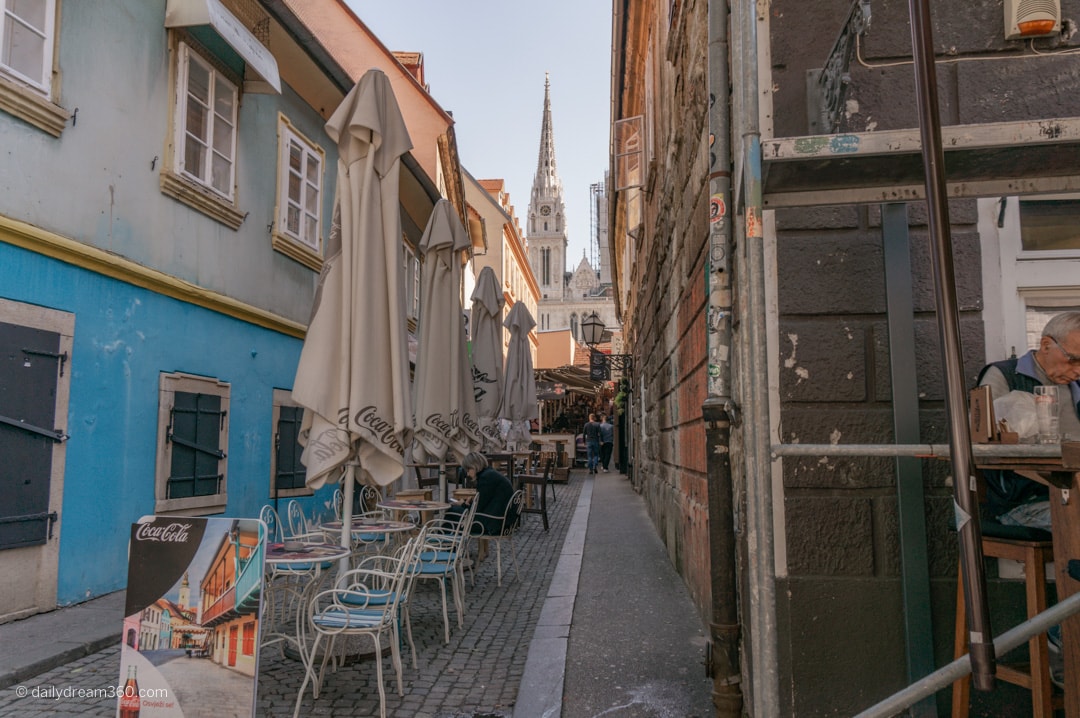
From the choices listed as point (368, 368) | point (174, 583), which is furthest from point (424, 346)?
point (174, 583)

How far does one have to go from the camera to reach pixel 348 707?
3.89 metres

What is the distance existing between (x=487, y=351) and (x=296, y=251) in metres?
3.15

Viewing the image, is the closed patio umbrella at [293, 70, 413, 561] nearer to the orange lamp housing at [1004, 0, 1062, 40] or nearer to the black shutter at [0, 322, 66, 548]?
the black shutter at [0, 322, 66, 548]

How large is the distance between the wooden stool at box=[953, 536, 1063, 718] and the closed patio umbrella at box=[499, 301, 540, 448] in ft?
35.5

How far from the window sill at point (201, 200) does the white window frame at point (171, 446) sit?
5.87 feet

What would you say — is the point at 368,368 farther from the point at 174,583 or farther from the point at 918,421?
the point at 918,421

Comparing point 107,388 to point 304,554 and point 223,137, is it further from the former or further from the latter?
point 223,137

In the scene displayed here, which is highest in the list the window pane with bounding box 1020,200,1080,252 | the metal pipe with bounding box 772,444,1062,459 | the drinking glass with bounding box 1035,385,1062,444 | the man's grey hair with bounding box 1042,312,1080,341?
the window pane with bounding box 1020,200,1080,252

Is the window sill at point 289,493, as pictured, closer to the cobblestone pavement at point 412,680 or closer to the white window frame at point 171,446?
the white window frame at point 171,446

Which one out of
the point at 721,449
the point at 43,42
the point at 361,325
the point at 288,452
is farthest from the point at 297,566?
the point at 288,452

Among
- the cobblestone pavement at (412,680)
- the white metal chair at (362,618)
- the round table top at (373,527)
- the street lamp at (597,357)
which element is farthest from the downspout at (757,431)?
the street lamp at (597,357)

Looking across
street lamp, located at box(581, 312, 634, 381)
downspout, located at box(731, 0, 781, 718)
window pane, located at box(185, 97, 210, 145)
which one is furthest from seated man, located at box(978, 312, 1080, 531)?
street lamp, located at box(581, 312, 634, 381)

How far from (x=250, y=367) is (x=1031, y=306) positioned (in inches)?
320

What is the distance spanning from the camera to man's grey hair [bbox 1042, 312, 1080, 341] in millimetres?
2924
